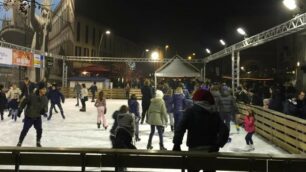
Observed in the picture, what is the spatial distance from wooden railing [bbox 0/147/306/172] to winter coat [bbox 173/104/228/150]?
0.23 meters

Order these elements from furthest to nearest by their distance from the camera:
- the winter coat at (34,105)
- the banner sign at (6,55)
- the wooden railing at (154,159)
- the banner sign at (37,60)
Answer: the banner sign at (37,60), the banner sign at (6,55), the winter coat at (34,105), the wooden railing at (154,159)

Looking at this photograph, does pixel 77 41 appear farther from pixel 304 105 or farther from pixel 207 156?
pixel 207 156

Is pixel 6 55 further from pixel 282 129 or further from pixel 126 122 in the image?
pixel 126 122

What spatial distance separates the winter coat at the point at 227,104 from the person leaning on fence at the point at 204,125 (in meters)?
6.56

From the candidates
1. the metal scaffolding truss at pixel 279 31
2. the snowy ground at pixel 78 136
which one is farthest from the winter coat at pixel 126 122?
the metal scaffolding truss at pixel 279 31

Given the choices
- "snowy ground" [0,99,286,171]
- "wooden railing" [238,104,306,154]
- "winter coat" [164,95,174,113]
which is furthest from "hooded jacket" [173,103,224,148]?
"winter coat" [164,95,174,113]

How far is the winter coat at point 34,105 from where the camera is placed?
29.1 ft

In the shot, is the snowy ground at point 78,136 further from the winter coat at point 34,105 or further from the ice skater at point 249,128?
the winter coat at point 34,105

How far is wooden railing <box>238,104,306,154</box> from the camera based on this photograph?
903cm

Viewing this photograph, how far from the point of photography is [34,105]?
8.88 meters

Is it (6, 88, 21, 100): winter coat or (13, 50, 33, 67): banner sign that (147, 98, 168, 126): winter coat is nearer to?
(6, 88, 21, 100): winter coat

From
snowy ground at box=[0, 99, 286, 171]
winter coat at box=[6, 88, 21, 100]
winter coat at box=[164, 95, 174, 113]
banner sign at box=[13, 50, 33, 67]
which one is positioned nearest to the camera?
snowy ground at box=[0, 99, 286, 171]

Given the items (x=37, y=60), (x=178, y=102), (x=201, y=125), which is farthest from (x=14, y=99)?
(x=201, y=125)

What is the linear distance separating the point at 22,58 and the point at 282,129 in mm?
14960
